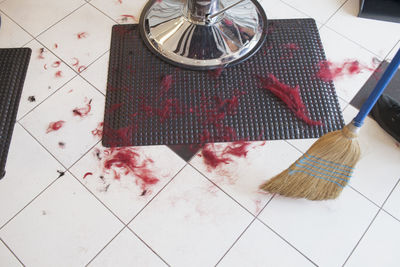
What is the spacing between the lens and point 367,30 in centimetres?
167

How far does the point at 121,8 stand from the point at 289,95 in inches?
36.7

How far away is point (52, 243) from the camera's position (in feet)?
3.95

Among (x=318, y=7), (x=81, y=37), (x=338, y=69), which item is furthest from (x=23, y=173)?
(x=318, y=7)

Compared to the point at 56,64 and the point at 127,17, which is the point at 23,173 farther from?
the point at 127,17

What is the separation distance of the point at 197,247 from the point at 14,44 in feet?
4.14

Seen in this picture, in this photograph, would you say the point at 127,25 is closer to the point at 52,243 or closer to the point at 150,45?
the point at 150,45

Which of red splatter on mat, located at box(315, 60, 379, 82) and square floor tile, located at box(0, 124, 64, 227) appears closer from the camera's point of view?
square floor tile, located at box(0, 124, 64, 227)

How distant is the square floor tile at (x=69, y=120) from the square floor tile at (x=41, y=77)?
33 millimetres

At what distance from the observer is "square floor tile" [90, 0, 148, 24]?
171 centimetres

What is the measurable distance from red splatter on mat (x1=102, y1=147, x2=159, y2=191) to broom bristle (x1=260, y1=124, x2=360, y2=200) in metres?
0.43

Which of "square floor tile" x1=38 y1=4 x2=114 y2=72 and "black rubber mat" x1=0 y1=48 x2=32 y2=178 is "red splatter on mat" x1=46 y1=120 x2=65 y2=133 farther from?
"square floor tile" x1=38 y1=4 x2=114 y2=72

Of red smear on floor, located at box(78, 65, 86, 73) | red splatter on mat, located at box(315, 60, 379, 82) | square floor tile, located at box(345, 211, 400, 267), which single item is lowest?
red smear on floor, located at box(78, 65, 86, 73)

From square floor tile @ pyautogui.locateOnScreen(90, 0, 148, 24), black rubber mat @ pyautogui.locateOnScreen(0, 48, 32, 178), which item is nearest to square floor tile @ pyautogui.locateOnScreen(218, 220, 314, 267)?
black rubber mat @ pyautogui.locateOnScreen(0, 48, 32, 178)

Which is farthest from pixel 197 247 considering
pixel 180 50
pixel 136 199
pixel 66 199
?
pixel 180 50
